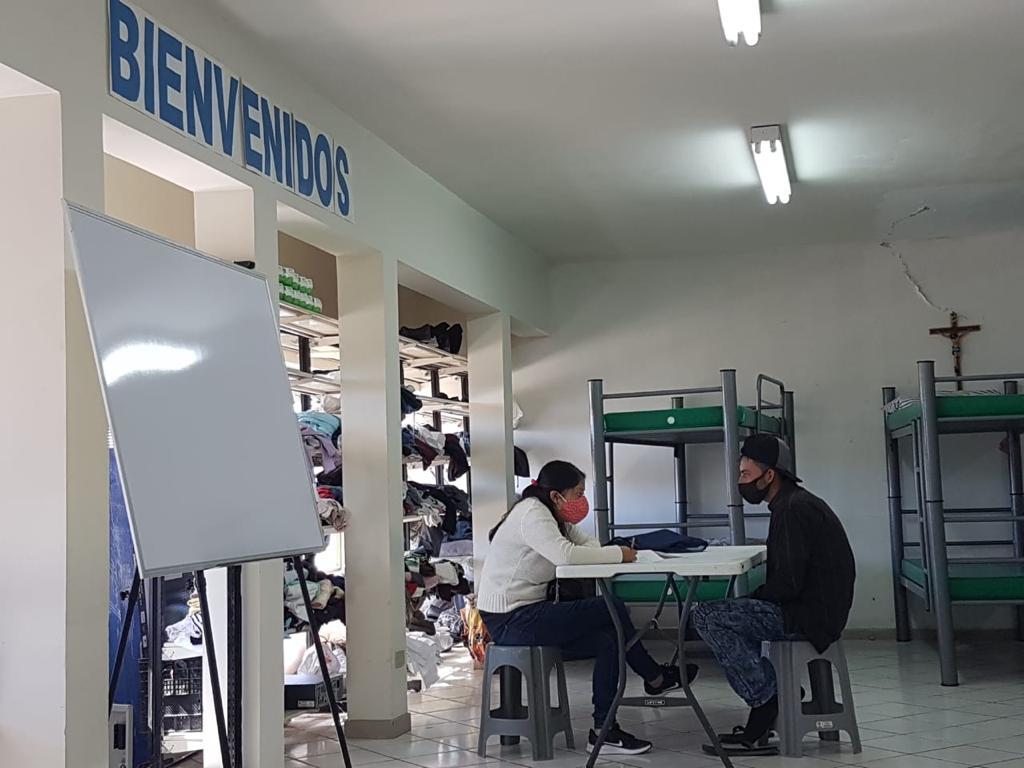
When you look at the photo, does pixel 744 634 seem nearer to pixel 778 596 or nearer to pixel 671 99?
pixel 778 596

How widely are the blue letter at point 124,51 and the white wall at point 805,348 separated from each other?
6040mm

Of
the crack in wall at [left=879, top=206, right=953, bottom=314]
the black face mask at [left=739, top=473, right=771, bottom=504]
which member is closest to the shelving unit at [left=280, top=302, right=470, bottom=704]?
the black face mask at [left=739, top=473, right=771, bottom=504]

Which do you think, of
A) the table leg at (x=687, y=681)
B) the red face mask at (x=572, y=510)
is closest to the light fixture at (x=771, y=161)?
the red face mask at (x=572, y=510)

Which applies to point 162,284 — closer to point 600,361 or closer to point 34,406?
point 34,406

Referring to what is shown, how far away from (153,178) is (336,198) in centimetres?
88

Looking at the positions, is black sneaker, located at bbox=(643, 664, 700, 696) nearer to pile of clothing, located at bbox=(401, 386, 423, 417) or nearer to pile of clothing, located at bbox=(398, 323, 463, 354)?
pile of clothing, located at bbox=(401, 386, 423, 417)

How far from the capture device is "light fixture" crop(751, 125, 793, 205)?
607 cm

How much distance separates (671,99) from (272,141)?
1.95 metres

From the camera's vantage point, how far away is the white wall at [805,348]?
888 centimetres

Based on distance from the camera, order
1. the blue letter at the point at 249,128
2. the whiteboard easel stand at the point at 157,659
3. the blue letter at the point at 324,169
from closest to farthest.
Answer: the whiteboard easel stand at the point at 157,659, the blue letter at the point at 249,128, the blue letter at the point at 324,169

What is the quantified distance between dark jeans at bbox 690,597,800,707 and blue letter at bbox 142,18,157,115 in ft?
9.89

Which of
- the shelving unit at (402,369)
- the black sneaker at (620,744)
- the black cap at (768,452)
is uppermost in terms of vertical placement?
the shelving unit at (402,369)

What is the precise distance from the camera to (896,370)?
9.01 meters

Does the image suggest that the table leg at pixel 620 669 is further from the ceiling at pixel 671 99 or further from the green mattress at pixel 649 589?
the ceiling at pixel 671 99
